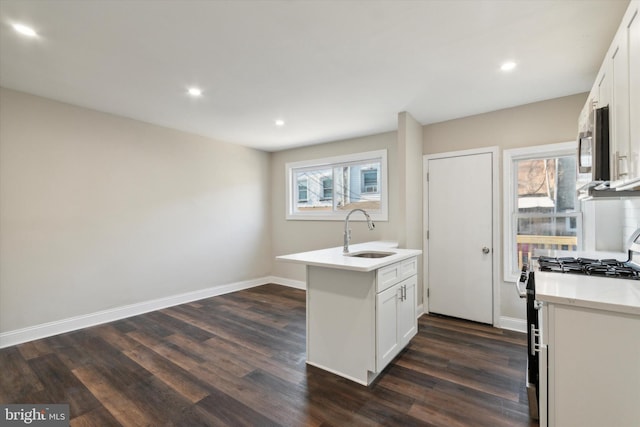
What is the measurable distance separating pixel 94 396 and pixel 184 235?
2473 mm

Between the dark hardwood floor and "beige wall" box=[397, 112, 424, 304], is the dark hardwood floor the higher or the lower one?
the lower one

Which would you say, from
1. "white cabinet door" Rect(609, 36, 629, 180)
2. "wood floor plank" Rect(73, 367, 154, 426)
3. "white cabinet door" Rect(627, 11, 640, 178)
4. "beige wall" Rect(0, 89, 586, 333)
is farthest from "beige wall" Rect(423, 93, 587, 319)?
"wood floor plank" Rect(73, 367, 154, 426)

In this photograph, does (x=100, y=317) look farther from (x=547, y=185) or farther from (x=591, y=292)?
(x=547, y=185)

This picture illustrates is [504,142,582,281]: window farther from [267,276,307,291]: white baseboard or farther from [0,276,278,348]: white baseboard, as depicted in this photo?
[0,276,278,348]: white baseboard

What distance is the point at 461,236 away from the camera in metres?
3.57

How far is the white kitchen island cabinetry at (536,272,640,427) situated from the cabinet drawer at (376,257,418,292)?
1050 millimetres

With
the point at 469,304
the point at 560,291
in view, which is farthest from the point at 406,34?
the point at 469,304

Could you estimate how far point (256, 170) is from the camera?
542 centimetres

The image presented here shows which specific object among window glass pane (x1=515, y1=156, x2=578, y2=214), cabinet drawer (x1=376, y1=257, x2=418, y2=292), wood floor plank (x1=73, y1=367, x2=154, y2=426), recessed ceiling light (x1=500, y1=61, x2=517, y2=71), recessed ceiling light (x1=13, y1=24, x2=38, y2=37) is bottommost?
wood floor plank (x1=73, y1=367, x2=154, y2=426)

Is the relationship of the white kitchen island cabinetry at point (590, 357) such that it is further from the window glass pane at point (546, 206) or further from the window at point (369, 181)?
the window at point (369, 181)

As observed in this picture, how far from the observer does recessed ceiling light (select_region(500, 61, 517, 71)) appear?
2.38 m

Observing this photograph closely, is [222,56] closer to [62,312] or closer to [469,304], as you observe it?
[62,312]

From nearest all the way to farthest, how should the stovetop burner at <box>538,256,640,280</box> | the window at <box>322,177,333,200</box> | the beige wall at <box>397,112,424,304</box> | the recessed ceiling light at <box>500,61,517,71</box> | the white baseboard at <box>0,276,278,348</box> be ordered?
the stovetop burner at <box>538,256,640,280</box>
the recessed ceiling light at <box>500,61,517,71</box>
the white baseboard at <box>0,276,278,348</box>
the beige wall at <box>397,112,424,304</box>
the window at <box>322,177,333,200</box>

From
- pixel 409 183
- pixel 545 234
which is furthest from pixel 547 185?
pixel 409 183
